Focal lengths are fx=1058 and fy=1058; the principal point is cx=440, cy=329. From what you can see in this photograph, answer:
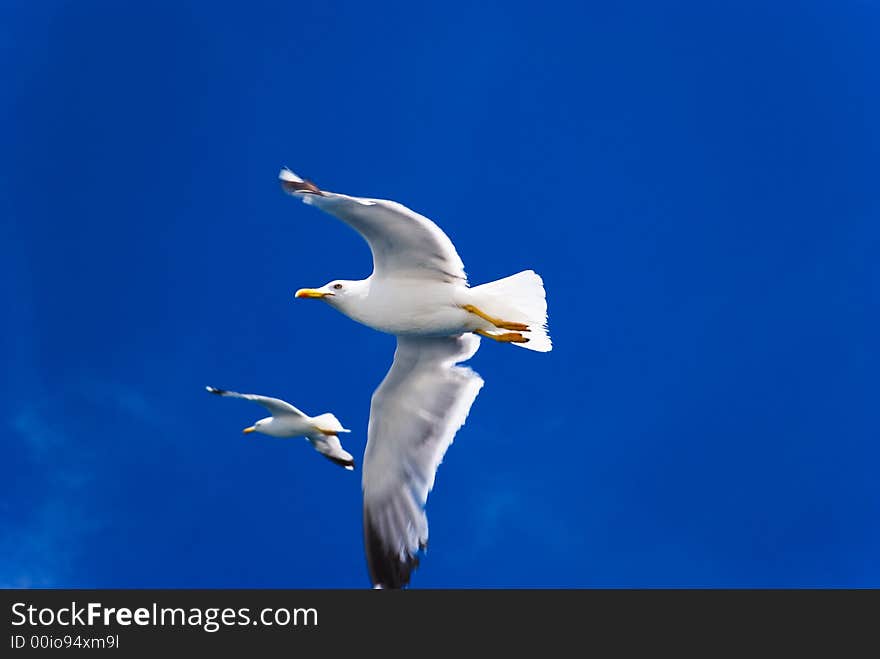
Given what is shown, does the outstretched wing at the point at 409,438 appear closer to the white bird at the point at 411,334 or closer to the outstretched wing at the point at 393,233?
the white bird at the point at 411,334

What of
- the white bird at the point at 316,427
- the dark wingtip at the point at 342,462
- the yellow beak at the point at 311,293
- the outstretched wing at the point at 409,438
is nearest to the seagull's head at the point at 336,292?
the yellow beak at the point at 311,293

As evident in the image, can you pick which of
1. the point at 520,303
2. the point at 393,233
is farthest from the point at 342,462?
the point at 393,233

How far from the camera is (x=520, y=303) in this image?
5.06 m

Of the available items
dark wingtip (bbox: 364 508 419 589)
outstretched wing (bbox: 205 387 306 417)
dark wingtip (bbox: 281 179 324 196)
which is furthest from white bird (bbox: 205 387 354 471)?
dark wingtip (bbox: 281 179 324 196)

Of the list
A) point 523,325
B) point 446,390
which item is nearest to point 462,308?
point 523,325

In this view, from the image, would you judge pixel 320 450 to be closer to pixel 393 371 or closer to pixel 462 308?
pixel 393 371

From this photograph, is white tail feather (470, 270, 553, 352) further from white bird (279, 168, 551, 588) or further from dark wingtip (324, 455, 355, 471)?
dark wingtip (324, 455, 355, 471)

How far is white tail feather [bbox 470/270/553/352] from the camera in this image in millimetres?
5020

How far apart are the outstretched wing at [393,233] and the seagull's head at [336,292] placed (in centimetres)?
15

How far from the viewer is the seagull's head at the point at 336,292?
5.14 m

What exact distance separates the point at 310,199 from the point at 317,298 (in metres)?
0.82

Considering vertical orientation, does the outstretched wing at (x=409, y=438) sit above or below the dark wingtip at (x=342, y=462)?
below

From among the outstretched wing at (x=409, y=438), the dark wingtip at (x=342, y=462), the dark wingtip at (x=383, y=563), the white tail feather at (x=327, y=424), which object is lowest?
the dark wingtip at (x=383, y=563)
